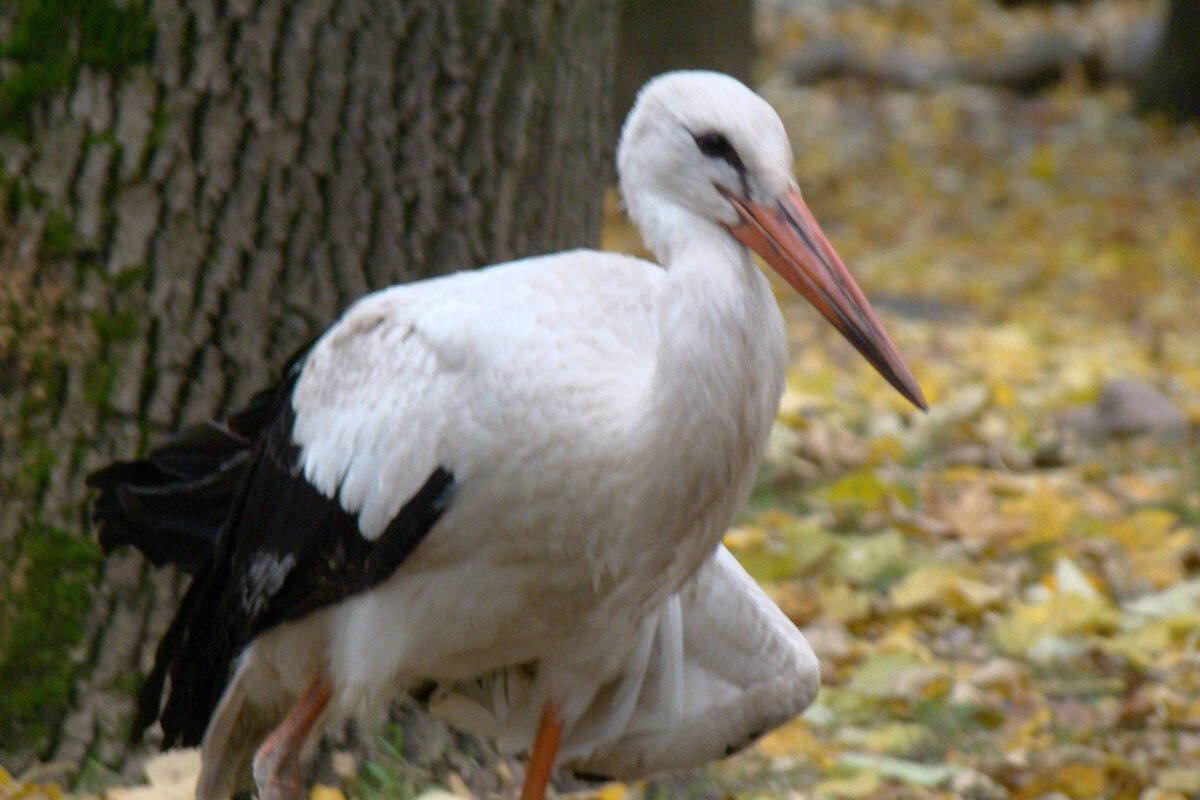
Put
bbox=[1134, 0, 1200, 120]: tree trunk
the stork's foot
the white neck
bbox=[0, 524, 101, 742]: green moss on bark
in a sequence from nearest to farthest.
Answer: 1. the white neck
2. the stork's foot
3. bbox=[0, 524, 101, 742]: green moss on bark
4. bbox=[1134, 0, 1200, 120]: tree trunk

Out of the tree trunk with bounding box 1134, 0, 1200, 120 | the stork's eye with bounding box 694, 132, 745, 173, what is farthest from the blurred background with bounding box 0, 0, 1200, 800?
the tree trunk with bounding box 1134, 0, 1200, 120

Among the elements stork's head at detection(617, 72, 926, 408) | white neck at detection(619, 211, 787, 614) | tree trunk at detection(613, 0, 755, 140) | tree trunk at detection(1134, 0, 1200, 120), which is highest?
stork's head at detection(617, 72, 926, 408)

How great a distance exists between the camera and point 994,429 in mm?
6301

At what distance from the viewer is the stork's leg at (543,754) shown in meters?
3.43

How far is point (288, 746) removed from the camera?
340 cm

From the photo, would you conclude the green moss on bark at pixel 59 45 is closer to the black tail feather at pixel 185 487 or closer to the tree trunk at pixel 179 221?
the tree trunk at pixel 179 221

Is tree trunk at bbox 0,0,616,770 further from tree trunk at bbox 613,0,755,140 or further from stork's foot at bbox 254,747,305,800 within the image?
tree trunk at bbox 613,0,755,140

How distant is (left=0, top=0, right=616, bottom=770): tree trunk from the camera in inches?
143

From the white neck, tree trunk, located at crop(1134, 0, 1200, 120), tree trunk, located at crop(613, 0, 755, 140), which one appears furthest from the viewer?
tree trunk, located at crop(1134, 0, 1200, 120)

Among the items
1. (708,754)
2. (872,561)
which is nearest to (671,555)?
(708,754)

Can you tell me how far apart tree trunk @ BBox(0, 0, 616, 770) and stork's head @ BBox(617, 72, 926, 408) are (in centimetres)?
96

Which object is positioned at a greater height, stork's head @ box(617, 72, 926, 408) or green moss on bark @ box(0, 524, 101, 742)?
stork's head @ box(617, 72, 926, 408)

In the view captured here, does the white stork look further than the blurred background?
No

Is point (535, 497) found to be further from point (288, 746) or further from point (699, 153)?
point (288, 746)
